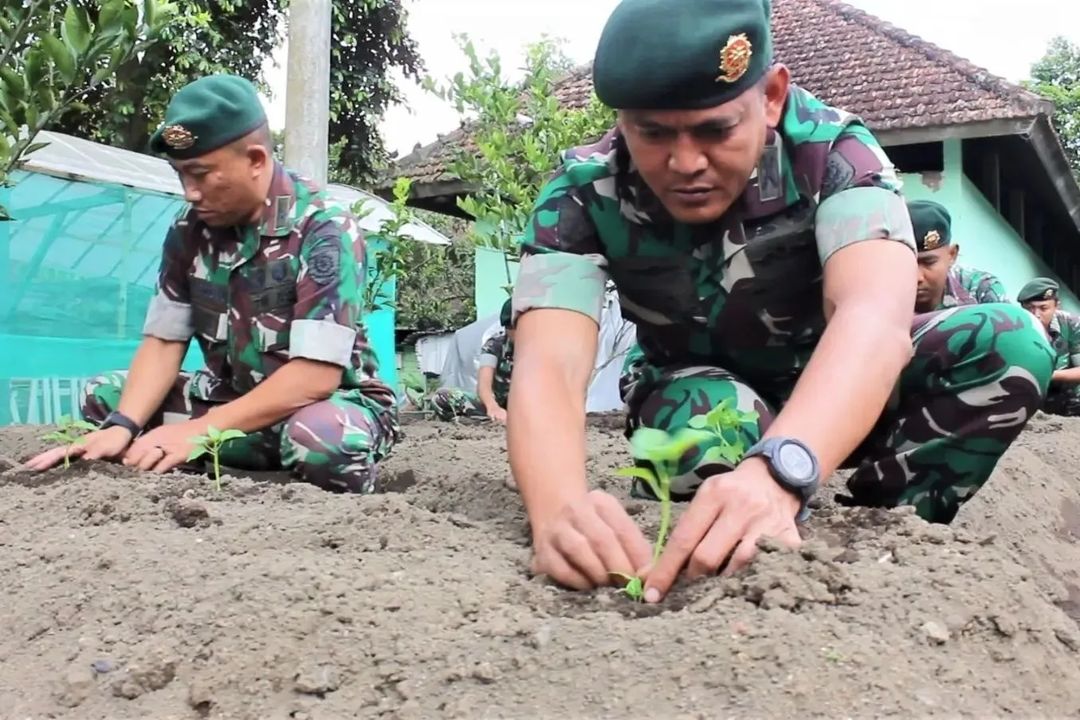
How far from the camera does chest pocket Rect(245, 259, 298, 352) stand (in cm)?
283

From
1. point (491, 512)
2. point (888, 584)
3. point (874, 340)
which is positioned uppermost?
point (874, 340)

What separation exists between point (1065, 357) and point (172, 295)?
23.6 ft

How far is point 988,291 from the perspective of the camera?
519 centimetres

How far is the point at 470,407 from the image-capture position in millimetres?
6195

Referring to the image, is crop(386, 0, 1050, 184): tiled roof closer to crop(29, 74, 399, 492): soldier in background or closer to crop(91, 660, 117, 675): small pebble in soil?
crop(29, 74, 399, 492): soldier in background

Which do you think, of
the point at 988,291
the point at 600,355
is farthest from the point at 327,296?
the point at 988,291

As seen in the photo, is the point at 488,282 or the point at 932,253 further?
the point at 488,282

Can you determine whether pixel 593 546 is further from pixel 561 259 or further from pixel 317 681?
pixel 561 259

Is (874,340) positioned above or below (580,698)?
above

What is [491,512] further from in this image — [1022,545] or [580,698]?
[1022,545]

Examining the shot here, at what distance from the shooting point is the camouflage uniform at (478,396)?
5.55 metres

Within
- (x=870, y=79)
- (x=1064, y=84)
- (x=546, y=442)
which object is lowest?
(x=546, y=442)

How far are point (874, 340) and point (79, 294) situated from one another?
18.0 ft

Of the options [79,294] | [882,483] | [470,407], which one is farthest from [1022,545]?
[79,294]
